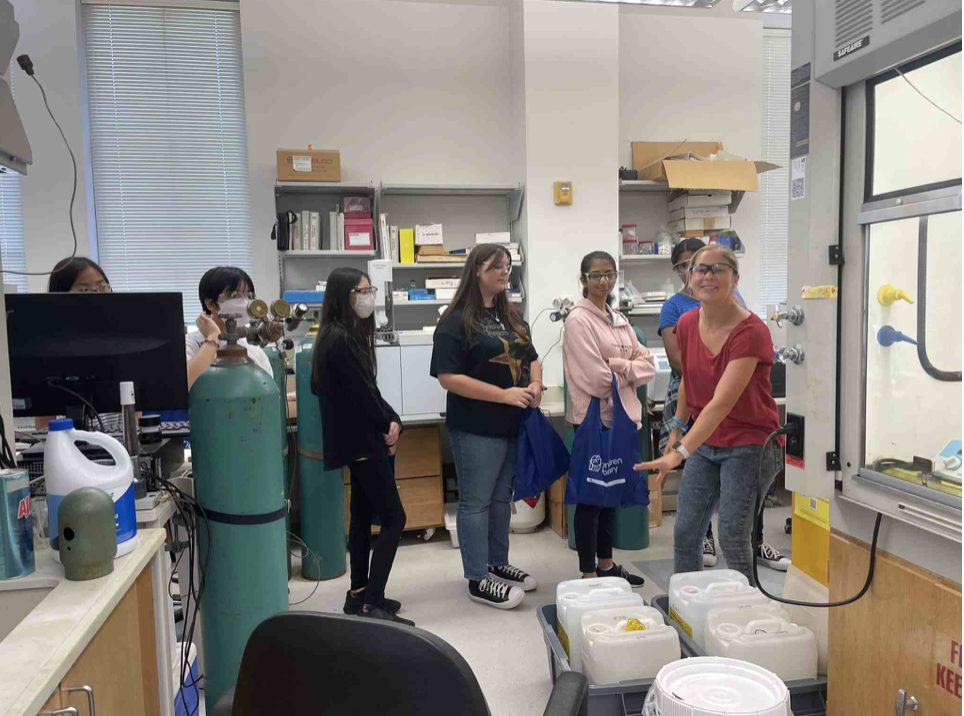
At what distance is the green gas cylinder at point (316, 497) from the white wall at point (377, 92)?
1.49 m

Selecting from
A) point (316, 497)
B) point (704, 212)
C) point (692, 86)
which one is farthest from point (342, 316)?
point (692, 86)

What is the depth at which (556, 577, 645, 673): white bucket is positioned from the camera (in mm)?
1876

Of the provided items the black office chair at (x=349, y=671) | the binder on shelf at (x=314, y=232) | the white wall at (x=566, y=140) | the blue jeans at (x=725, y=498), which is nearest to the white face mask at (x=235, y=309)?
the black office chair at (x=349, y=671)

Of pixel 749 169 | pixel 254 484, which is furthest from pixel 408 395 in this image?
pixel 749 169

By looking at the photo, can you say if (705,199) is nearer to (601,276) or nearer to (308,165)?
(601,276)

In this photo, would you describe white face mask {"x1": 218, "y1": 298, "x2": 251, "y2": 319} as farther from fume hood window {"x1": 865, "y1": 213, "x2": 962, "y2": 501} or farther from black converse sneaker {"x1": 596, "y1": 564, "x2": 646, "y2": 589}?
black converse sneaker {"x1": 596, "y1": 564, "x2": 646, "y2": 589}

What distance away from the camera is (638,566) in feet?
9.98

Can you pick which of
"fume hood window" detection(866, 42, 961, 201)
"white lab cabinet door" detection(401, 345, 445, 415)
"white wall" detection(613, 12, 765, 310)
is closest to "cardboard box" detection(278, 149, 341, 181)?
"white lab cabinet door" detection(401, 345, 445, 415)

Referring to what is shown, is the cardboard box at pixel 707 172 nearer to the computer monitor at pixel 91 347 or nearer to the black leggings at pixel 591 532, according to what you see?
the black leggings at pixel 591 532

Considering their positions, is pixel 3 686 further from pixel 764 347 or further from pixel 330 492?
pixel 330 492

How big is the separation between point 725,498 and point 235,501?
1.47 m

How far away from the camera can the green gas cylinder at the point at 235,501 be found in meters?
1.71

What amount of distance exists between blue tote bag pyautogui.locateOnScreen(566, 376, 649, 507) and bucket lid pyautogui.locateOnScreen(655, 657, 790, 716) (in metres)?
1.04

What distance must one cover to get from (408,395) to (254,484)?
5.34 ft
